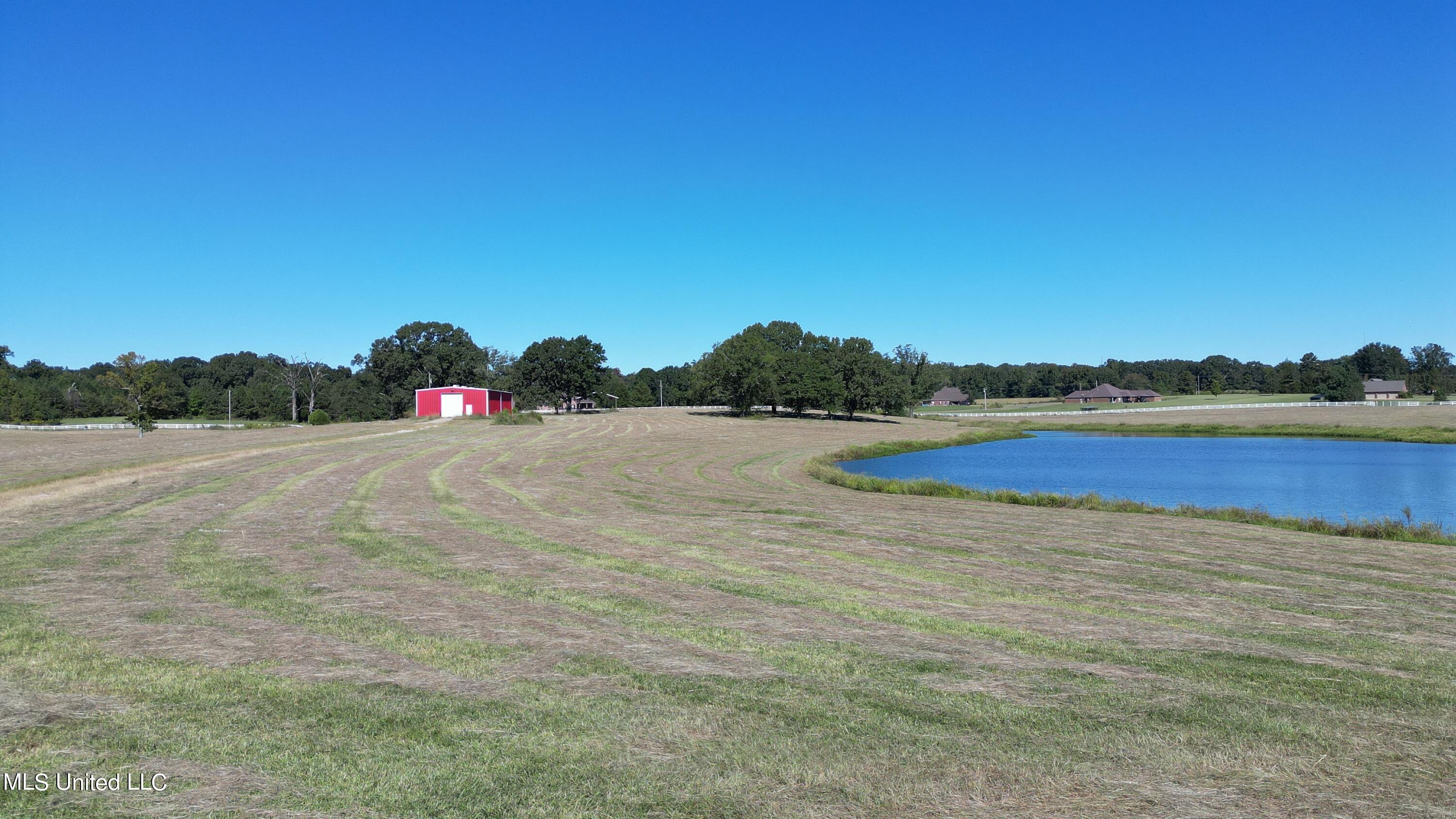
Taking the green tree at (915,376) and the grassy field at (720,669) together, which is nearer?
the grassy field at (720,669)

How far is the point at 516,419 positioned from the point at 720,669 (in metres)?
69.2

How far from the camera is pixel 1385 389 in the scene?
153 meters

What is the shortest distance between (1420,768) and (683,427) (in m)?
70.8

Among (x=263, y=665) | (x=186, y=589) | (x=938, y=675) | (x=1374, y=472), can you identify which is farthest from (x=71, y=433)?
(x=1374, y=472)

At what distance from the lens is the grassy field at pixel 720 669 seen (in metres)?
4.78

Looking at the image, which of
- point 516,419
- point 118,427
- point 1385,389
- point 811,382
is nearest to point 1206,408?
point 1385,389

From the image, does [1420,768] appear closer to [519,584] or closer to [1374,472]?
[519,584]

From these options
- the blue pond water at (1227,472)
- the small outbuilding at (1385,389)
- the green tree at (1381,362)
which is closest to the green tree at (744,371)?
the blue pond water at (1227,472)

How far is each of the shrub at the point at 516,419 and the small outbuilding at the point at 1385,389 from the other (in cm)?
15734

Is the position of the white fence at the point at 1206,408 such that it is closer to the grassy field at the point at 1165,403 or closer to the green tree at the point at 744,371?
the grassy field at the point at 1165,403

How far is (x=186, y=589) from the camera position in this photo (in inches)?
392

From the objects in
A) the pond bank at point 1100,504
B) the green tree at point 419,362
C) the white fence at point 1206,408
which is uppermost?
the green tree at point 419,362

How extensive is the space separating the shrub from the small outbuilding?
157342 mm

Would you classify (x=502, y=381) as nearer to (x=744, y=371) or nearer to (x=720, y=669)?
(x=744, y=371)
